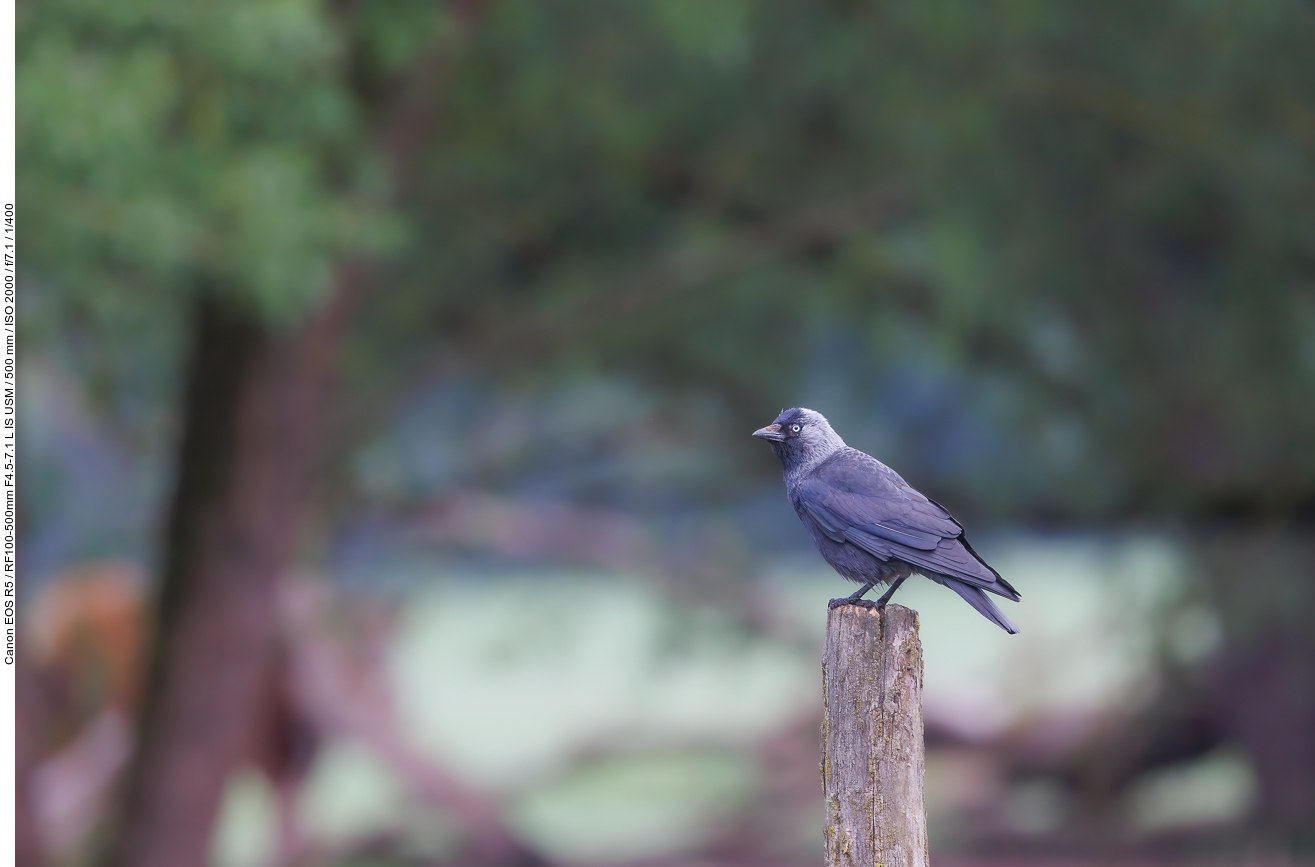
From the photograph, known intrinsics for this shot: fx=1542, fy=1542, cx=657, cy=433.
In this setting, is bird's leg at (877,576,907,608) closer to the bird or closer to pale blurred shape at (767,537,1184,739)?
the bird

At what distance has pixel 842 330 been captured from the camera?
36.1 ft

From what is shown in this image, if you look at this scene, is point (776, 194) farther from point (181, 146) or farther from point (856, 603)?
point (856, 603)

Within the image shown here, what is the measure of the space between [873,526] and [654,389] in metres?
8.57

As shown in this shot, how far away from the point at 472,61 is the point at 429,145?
2.25ft

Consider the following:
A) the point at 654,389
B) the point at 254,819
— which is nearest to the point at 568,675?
the point at 254,819

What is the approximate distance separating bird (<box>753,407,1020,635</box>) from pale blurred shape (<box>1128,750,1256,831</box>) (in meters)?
10.5

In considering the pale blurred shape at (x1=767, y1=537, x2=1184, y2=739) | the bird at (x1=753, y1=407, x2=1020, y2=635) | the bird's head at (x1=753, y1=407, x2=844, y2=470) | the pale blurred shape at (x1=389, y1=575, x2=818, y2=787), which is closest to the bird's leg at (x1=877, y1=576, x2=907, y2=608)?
the bird at (x1=753, y1=407, x2=1020, y2=635)

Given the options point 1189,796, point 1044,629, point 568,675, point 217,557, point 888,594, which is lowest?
point 888,594

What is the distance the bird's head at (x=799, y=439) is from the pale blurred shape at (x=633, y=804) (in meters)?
12.2

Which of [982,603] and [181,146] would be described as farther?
[181,146]

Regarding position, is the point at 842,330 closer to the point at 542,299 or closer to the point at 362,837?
the point at 542,299

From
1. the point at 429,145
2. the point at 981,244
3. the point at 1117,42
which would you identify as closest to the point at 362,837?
the point at 429,145

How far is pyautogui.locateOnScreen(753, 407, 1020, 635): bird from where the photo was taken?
2980mm

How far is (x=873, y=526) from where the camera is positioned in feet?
10.3
